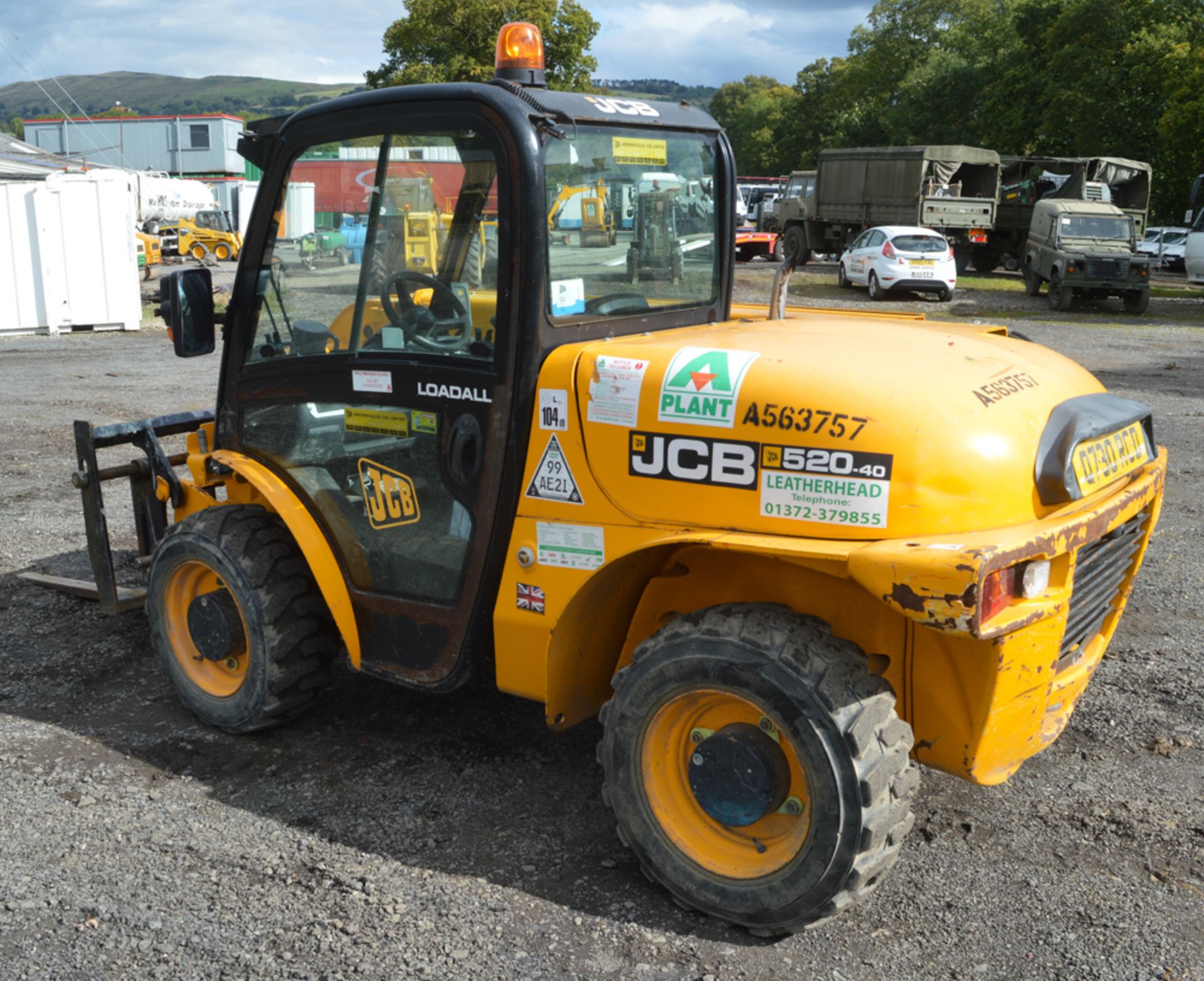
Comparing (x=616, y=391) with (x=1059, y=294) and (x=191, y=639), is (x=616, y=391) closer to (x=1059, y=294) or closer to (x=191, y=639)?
(x=191, y=639)

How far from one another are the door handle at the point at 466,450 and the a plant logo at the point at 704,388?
662mm

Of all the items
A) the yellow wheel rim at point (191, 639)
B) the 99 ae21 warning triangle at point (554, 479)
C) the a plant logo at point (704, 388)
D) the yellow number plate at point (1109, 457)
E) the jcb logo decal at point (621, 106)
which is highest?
the jcb logo decal at point (621, 106)

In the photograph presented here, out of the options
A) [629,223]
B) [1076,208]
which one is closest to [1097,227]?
[1076,208]

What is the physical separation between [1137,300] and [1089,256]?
1286 millimetres

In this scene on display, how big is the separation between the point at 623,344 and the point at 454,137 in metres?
0.83

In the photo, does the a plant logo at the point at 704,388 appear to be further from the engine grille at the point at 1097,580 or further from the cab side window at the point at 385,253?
the engine grille at the point at 1097,580

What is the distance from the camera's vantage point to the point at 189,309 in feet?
13.4

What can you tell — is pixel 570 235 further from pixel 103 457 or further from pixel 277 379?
pixel 103 457

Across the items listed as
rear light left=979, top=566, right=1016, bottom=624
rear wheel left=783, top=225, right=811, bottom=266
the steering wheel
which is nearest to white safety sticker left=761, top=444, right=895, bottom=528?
rear light left=979, top=566, right=1016, bottom=624

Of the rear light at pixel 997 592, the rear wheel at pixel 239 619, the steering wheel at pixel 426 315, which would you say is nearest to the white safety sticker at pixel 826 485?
the rear light at pixel 997 592

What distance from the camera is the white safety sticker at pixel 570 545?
3293 mm

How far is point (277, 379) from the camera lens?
13.5 ft

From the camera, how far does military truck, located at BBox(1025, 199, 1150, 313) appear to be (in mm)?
22453

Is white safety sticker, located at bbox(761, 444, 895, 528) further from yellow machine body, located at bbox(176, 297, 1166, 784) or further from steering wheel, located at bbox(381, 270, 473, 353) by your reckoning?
steering wheel, located at bbox(381, 270, 473, 353)
